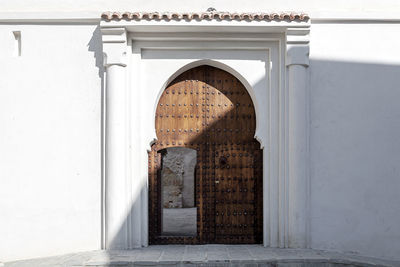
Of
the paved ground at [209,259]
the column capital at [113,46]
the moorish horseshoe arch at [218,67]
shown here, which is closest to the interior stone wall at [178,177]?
the moorish horseshoe arch at [218,67]

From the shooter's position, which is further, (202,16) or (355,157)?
(355,157)

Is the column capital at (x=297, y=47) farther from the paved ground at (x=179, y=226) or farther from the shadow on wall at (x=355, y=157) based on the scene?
the paved ground at (x=179, y=226)

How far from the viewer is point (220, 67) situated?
22.1 ft

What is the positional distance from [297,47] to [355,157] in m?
1.90

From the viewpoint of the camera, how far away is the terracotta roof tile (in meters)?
6.06

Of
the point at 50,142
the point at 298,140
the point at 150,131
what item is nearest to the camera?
the point at 298,140

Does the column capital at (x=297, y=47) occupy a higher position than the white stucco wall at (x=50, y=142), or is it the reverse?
the column capital at (x=297, y=47)

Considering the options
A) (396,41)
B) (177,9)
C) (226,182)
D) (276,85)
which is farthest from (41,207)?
(396,41)

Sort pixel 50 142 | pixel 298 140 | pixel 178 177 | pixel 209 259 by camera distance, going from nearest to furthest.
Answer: pixel 209 259
pixel 298 140
pixel 50 142
pixel 178 177

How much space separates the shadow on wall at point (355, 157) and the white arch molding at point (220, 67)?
254 millimetres

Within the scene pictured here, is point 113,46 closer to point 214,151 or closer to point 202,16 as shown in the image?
point 202,16

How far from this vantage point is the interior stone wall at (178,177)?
16.0 m

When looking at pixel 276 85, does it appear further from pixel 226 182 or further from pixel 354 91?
pixel 226 182

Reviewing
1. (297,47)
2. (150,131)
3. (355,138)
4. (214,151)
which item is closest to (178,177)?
(214,151)
